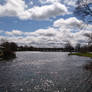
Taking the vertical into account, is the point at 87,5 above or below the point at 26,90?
above

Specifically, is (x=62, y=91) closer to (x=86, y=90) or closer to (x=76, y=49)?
(x=86, y=90)

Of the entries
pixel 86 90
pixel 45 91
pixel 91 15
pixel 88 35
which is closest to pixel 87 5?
pixel 91 15

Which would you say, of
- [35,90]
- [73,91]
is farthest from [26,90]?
[73,91]

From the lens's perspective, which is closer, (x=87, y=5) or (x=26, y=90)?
(x=26, y=90)

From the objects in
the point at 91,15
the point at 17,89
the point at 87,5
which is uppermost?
the point at 87,5

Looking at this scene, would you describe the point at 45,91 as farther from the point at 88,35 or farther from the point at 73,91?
the point at 88,35

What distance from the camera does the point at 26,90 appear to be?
934 centimetres

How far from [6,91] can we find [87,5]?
12.8 metres

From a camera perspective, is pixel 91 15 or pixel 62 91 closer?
pixel 62 91

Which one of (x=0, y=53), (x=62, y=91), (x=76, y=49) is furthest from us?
(x=76, y=49)

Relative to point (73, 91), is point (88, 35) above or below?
above

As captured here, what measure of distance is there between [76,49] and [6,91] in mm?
135634

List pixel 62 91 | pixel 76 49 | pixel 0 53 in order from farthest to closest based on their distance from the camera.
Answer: pixel 76 49 < pixel 0 53 < pixel 62 91

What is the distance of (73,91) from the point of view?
9094 millimetres
